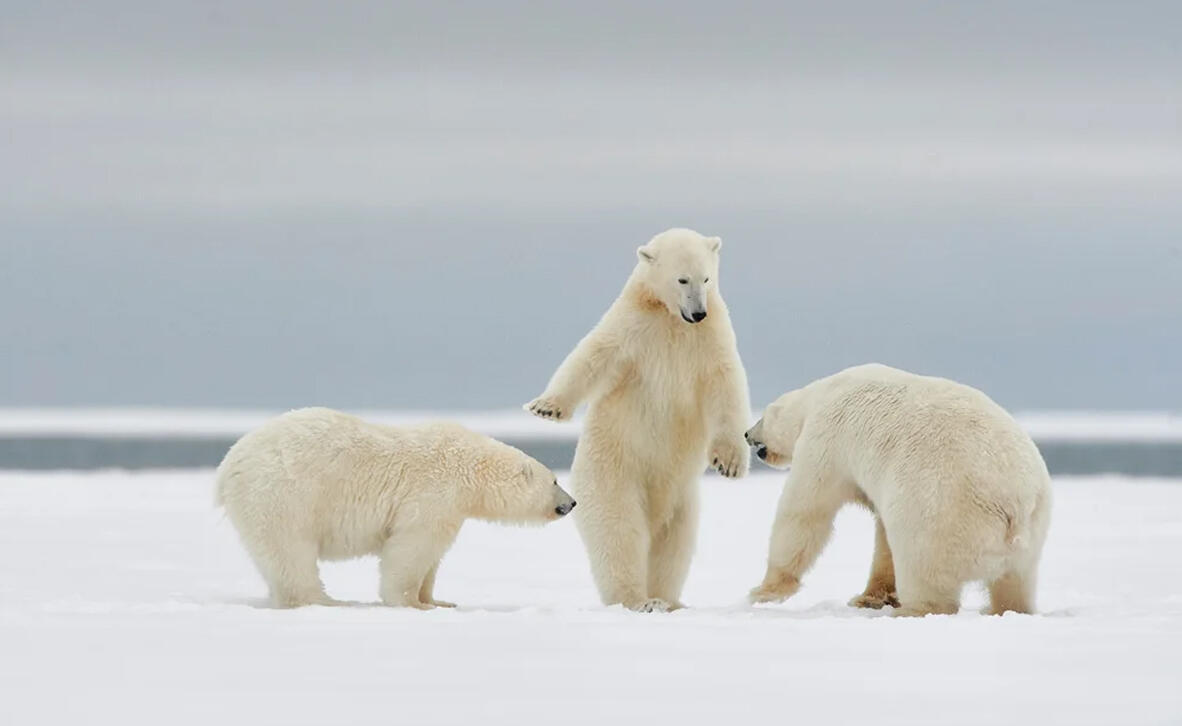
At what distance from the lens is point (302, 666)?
4.72 meters

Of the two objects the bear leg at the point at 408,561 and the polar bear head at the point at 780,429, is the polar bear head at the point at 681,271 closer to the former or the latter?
the polar bear head at the point at 780,429

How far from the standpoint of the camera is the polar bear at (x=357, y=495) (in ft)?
22.5

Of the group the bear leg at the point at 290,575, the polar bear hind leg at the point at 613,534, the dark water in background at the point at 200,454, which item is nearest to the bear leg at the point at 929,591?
the polar bear hind leg at the point at 613,534

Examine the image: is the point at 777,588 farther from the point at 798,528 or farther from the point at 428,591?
the point at 428,591

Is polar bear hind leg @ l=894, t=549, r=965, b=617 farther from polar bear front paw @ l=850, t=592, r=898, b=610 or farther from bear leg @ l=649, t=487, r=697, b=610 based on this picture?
bear leg @ l=649, t=487, r=697, b=610

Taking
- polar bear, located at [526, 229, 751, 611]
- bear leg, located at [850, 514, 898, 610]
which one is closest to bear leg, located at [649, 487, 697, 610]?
polar bear, located at [526, 229, 751, 611]

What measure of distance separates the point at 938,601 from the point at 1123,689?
1705 millimetres

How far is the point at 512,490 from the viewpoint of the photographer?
7.21 meters

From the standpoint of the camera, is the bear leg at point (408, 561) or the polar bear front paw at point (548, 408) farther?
the polar bear front paw at point (548, 408)

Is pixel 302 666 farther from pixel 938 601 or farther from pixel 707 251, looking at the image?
pixel 707 251

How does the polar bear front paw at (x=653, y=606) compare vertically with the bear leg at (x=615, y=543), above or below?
below

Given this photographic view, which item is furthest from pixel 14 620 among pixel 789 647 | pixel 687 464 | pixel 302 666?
pixel 687 464

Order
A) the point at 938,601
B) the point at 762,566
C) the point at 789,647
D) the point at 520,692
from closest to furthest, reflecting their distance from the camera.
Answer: the point at 520,692 → the point at 789,647 → the point at 938,601 → the point at 762,566

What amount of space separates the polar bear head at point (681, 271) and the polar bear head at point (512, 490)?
911mm
